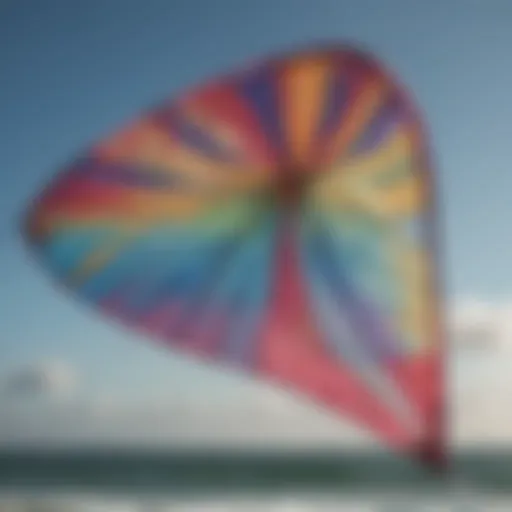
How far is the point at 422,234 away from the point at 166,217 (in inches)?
20.4

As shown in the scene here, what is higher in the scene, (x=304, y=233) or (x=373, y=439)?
(x=304, y=233)

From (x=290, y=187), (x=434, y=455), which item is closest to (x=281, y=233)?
(x=290, y=187)

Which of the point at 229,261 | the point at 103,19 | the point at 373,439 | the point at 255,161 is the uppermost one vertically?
the point at 103,19

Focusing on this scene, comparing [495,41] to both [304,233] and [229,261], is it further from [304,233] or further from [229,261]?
[229,261]

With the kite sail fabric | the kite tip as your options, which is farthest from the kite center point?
the kite tip

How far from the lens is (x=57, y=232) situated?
6.54 feet

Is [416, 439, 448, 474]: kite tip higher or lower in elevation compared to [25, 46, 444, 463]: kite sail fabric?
lower

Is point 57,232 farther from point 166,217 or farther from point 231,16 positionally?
point 231,16

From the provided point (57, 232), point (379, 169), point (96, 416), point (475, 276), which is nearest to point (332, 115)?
point (379, 169)

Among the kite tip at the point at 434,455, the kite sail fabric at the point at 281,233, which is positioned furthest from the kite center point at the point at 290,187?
the kite tip at the point at 434,455

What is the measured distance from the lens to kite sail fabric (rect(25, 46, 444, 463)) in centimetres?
193

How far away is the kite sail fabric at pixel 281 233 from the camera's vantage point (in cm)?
193

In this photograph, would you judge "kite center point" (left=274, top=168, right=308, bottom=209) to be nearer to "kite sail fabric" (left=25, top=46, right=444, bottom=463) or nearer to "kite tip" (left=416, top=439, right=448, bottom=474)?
"kite sail fabric" (left=25, top=46, right=444, bottom=463)

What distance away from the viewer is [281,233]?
201 cm
